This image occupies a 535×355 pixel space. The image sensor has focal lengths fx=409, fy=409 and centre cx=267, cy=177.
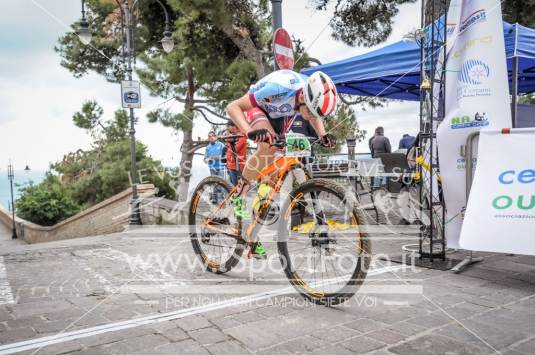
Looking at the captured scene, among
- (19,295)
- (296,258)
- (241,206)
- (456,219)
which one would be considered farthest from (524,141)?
(19,295)

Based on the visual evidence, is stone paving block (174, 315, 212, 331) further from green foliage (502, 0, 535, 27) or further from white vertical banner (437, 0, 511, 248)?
green foliage (502, 0, 535, 27)

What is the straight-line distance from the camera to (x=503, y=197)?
377 centimetres

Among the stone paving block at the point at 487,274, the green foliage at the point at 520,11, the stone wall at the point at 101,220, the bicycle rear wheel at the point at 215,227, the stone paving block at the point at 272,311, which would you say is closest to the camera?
the stone paving block at the point at 272,311

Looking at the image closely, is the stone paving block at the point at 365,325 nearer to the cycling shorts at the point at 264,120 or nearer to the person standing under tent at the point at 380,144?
the cycling shorts at the point at 264,120

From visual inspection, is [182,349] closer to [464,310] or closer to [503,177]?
[464,310]

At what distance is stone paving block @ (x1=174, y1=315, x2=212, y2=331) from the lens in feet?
8.90

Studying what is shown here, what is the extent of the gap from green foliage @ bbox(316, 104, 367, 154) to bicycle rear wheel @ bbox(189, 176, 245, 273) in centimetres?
217

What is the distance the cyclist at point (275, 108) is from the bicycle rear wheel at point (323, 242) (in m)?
0.57

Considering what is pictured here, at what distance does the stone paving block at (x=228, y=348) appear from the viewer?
2332mm

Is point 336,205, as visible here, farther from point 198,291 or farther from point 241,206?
point 198,291

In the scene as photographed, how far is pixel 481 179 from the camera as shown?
3.94m

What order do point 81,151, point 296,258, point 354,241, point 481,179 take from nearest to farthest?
point 354,241 < point 296,258 < point 481,179 < point 81,151

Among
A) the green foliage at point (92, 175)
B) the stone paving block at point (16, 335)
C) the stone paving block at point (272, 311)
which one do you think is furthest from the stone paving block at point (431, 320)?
the green foliage at point (92, 175)

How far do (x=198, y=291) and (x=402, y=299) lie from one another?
1702 millimetres
